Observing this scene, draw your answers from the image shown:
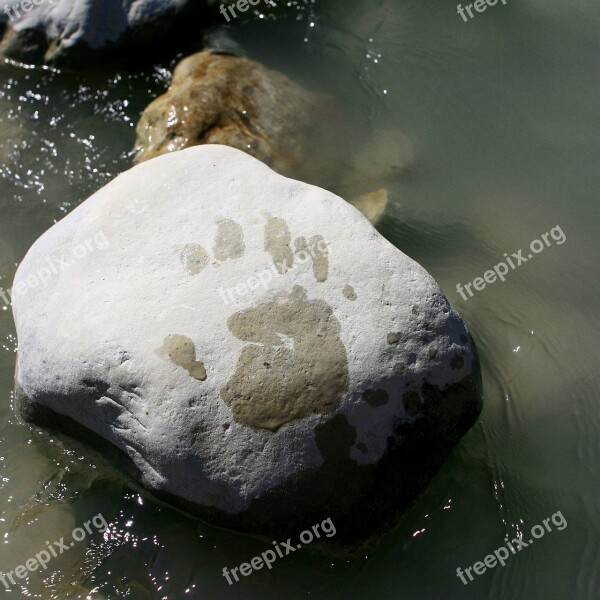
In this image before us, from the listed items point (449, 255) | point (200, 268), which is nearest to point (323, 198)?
point (200, 268)

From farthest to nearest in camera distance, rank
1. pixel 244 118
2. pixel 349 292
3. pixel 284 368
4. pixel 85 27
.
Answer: pixel 85 27 < pixel 244 118 < pixel 349 292 < pixel 284 368

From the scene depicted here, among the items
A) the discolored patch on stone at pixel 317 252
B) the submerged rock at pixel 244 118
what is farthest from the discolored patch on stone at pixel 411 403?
the submerged rock at pixel 244 118

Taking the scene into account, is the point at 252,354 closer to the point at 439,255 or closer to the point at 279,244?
the point at 279,244

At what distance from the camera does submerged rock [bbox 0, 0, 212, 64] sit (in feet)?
15.2

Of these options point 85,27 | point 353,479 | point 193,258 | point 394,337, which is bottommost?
point 353,479

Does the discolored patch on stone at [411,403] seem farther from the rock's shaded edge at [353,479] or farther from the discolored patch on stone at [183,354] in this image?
the discolored patch on stone at [183,354]

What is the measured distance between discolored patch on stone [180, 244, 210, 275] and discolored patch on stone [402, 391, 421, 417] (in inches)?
37.2

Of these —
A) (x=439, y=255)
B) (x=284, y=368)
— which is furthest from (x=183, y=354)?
(x=439, y=255)

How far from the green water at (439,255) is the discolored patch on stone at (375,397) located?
59cm

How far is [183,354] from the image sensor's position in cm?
281

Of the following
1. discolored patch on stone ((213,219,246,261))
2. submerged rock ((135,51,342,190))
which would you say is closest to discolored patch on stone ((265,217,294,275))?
discolored patch on stone ((213,219,246,261))

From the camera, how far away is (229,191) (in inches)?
125

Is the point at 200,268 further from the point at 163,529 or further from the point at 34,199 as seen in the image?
the point at 34,199

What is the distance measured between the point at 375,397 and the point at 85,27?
124 inches
